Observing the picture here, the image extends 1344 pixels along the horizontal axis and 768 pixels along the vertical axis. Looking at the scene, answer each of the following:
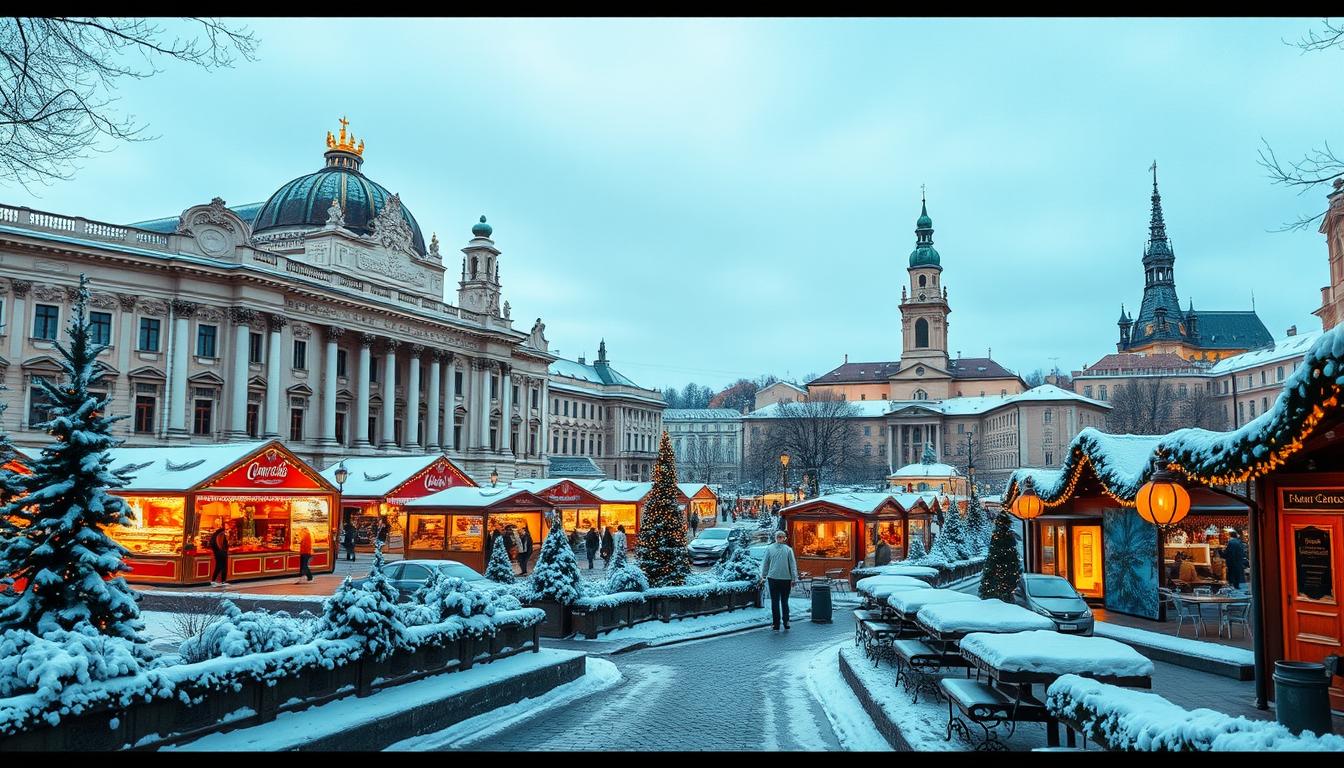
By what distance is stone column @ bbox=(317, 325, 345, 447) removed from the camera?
5209 cm

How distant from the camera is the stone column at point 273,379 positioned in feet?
158

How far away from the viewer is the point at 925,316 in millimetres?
135750

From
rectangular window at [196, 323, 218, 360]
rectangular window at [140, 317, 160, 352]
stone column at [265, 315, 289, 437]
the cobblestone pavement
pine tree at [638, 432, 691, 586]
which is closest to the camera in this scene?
the cobblestone pavement

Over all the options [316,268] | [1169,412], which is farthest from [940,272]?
[316,268]

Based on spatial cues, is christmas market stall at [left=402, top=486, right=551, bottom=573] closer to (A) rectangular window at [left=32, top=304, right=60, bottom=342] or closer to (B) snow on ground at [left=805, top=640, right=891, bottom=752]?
(B) snow on ground at [left=805, top=640, right=891, bottom=752]

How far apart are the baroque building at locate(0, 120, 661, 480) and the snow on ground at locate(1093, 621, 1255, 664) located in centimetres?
4155

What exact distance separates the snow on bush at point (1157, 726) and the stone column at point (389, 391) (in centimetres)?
5502

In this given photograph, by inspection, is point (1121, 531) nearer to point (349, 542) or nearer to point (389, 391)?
point (349, 542)

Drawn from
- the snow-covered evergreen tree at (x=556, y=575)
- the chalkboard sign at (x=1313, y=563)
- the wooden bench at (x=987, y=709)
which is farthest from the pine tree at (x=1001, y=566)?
the wooden bench at (x=987, y=709)

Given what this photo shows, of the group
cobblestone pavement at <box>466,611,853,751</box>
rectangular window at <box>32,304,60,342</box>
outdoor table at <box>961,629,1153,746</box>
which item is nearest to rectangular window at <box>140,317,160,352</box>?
rectangular window at <box>32,304,60,342</box>

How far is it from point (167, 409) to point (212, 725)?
137 feet

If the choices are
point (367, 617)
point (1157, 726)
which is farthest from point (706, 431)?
point (1157, 726)

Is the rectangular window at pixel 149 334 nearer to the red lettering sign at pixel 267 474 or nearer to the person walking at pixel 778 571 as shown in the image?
the red lettering sign at pixel 267 474

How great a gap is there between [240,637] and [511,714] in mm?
3681
